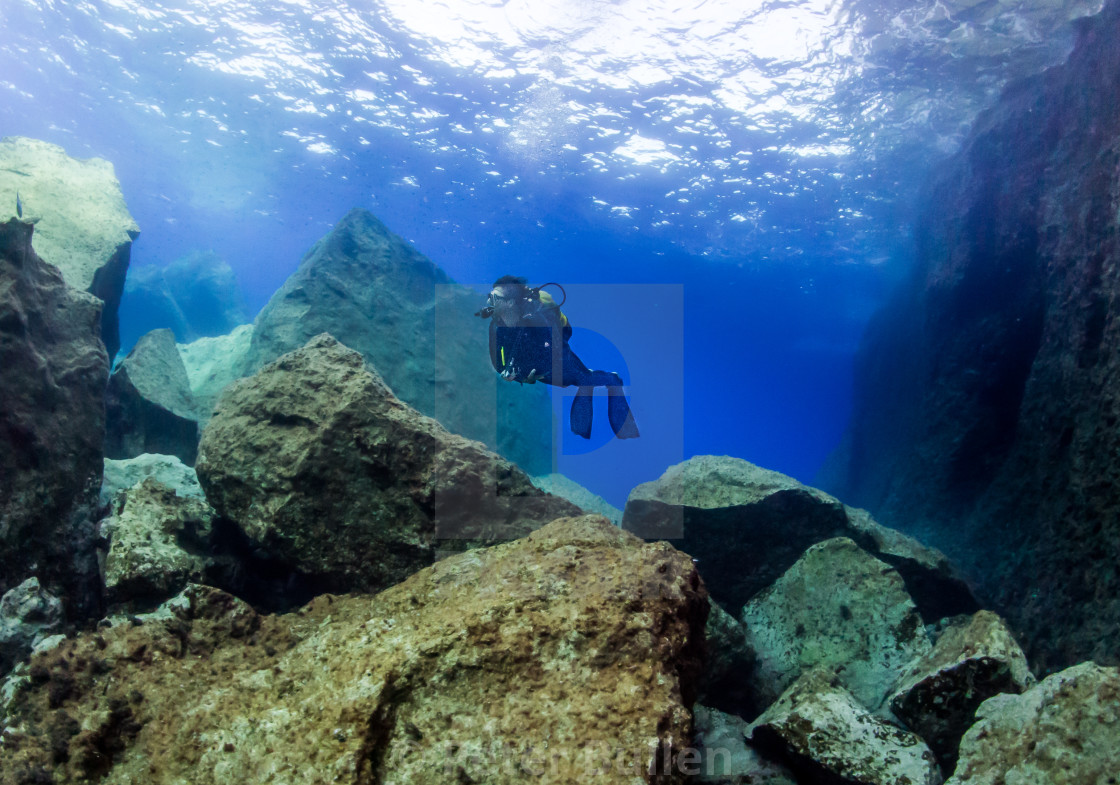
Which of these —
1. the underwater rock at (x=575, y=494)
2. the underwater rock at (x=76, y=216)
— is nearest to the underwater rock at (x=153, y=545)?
the underwater rock at (x=76, y=216)

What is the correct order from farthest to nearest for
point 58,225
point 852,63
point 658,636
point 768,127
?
point 768,127
point 852,63
point 58,225
point 658,636

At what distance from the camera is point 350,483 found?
9.37 feet

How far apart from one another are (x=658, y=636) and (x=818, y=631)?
8.26 ft

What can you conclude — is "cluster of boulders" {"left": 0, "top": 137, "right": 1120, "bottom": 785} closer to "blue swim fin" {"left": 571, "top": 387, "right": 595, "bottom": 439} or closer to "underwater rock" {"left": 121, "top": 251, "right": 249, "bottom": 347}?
"blue swim fin" {"left": 571, "top": 387, "right": 595, "bottom": 439}

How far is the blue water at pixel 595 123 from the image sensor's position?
9945 millimetres

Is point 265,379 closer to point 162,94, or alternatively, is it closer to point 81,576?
point 81,576

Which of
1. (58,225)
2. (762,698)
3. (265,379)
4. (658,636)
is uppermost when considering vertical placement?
(58,225)

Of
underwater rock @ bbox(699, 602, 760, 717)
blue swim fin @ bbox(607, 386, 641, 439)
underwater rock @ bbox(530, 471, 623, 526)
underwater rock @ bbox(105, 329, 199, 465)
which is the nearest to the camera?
underwater rock @ bbox(699, 602, 760, 717)

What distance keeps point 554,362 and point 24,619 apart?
3.34 metres

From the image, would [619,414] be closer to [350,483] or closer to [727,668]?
[727,668]

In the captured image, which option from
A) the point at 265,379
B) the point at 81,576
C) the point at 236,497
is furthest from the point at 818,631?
the point at 81,576

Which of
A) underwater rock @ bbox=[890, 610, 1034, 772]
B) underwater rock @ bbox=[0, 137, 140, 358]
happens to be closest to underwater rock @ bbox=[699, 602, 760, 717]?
underwater rock @ bbox=[890, 610, 1034, 772]

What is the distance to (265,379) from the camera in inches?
129

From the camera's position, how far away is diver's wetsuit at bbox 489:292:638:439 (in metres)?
4.06
